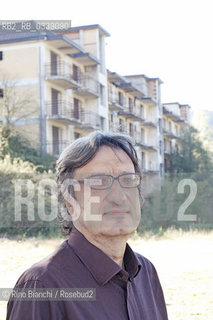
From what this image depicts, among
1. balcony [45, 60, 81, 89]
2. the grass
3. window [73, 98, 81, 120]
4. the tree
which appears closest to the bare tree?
balcony [45, 60, 81, 89]

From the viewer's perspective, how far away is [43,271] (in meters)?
1.70

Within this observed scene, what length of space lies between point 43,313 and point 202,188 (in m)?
31.4

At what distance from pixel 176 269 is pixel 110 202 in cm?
843

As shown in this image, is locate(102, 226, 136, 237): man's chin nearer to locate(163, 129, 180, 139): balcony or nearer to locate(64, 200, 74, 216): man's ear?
locate(64, 200, 74, 216): man's ear

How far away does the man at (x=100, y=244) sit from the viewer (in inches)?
66.8

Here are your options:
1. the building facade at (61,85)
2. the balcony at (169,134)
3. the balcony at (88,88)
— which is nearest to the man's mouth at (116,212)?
the building facade at (61,85)

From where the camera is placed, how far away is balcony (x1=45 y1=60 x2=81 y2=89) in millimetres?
26034

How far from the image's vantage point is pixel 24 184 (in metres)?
19.9

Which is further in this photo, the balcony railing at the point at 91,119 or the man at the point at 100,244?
the balcony railing at the point at 91,119

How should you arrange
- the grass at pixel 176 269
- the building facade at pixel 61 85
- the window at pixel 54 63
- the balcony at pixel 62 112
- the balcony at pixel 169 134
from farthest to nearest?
the balcony at pixel 169 134 → the window at pixel 54 63 → the balcony at pixel 62 112 → the building facade at pixel 61 85 → the grass at pixel 176 269

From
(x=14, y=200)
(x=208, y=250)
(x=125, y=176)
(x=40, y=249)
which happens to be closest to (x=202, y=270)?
(x=208, y=250)

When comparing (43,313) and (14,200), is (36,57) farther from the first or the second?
(43,313)

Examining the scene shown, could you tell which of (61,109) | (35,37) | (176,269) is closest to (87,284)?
(176,269)

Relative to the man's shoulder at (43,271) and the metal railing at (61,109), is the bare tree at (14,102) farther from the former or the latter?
the man's shoulder at (43,271)
